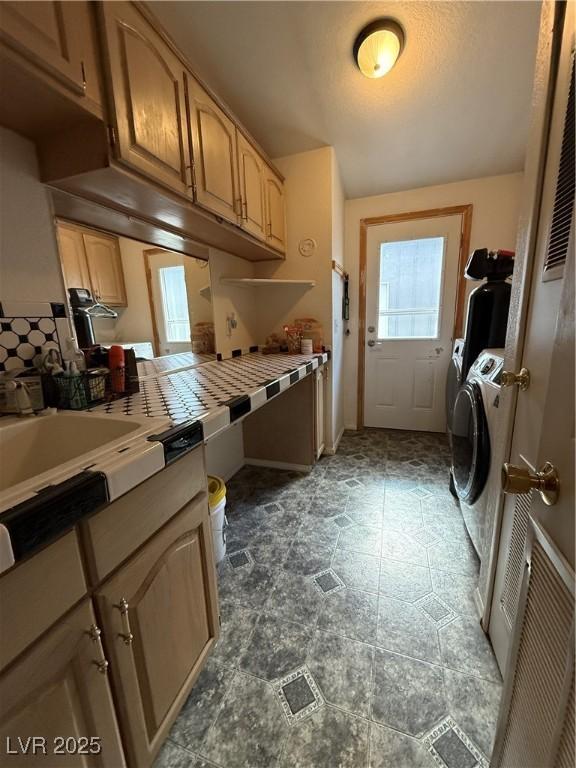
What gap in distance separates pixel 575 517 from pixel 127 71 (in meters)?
1.52

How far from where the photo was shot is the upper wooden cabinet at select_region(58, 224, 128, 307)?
109 centimetres

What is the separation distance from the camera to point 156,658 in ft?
2.44

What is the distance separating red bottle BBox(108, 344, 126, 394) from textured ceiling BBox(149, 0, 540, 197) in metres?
1.20

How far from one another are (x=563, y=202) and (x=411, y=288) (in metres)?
2.35

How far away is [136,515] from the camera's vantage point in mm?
652

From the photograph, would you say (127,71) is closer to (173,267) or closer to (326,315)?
(173,267)

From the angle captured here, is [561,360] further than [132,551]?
No

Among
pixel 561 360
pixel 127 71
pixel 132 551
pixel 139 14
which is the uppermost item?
pixel 139 14

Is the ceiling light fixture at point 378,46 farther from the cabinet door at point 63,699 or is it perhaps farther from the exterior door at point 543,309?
the cabinet door at point 63,699

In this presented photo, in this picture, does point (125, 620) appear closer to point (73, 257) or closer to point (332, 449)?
point (73, 257)

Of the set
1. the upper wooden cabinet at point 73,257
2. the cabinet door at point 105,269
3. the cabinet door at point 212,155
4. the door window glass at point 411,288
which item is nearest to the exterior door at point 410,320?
the door window glass at point 411,288

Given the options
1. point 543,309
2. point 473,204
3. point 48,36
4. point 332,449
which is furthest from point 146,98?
point 473,204

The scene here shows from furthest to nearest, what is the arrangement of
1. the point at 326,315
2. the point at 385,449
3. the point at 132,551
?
the point at 385,449, the point at 326,315, the point at 132,551

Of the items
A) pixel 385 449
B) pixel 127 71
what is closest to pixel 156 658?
pixel 127 71
